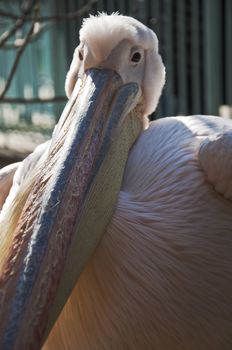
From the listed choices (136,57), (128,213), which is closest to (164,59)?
(136,57)

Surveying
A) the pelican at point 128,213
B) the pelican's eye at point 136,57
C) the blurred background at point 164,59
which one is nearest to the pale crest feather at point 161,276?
the pelican at point 128,213

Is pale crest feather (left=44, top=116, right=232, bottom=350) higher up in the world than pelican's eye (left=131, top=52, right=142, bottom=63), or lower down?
lower down

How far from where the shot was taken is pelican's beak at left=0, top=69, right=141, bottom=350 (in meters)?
1.32

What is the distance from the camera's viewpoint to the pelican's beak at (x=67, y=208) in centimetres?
132

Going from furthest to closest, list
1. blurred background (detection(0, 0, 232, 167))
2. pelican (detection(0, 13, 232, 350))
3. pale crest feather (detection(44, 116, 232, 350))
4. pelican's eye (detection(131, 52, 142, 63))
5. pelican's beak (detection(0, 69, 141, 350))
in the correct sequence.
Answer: blurred background (detection(0, 0, 232, 167)) < pelican's eye (detection(131, 52, 142, 63)) < pale crest feather (detection(44, 116, 232, 350)) < pelican (detection(0, 13, 232, 350)) < pelican's beak (detection(0, 69, 141, 350))

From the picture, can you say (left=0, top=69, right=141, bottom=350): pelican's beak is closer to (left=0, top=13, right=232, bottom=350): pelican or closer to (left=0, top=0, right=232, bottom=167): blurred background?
→ (left=0, top=13, right=232, bottom=350): pelican

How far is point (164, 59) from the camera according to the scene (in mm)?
6066

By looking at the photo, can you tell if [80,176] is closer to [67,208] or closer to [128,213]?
[67,208]

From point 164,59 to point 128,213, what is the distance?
4.43 meters

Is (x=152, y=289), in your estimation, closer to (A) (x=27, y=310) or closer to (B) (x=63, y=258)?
(B) (x=63, y=258)

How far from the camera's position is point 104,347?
1727 millimetres

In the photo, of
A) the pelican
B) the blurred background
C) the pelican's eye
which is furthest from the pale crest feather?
the blurred background

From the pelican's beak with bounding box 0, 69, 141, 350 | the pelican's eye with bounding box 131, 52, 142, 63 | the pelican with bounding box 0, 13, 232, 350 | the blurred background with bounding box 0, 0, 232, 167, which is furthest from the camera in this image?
the blurred background with bounding box 0, 0, 232, 167

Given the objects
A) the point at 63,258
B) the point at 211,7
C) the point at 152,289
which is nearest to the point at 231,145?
the point at 152,289
